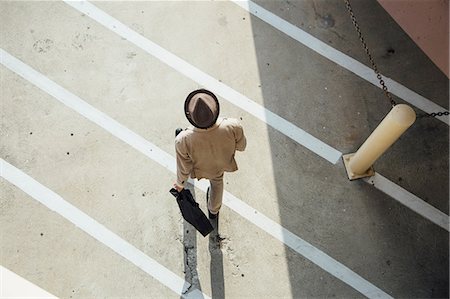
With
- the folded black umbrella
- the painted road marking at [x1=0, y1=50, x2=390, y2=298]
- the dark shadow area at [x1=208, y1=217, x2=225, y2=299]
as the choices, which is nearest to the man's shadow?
the dark shadow area at [x1=208, y1=217, x2=225, y2=299]

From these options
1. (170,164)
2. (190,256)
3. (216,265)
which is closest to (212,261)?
(216,265)

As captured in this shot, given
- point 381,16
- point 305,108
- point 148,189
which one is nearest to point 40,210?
point 148,189

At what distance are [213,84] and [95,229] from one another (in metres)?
2.33

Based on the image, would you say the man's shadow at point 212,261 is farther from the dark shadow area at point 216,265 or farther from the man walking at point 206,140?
the man walking at point 206,140

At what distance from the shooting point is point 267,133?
571 centimetres

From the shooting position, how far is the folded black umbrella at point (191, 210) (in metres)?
4.42

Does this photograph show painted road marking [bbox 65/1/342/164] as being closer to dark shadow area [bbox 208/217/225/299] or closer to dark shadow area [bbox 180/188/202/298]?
dark shadow area [bbox 208/217/225/299]

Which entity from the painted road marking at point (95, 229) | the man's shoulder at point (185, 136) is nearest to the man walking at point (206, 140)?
the man's shoulder at point (185, 136)

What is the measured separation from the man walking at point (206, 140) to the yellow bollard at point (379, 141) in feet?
4.88

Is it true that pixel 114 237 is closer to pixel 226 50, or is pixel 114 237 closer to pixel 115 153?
pixel 115 153

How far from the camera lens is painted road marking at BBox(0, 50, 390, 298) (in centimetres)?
511

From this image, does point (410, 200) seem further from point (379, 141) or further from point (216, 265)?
point (216, 265)

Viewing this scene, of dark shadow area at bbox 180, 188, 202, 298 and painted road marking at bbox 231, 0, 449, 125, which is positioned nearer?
dark shadow area at bbox 180, 188, 202, 298

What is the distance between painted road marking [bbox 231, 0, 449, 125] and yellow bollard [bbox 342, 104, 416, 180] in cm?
117
